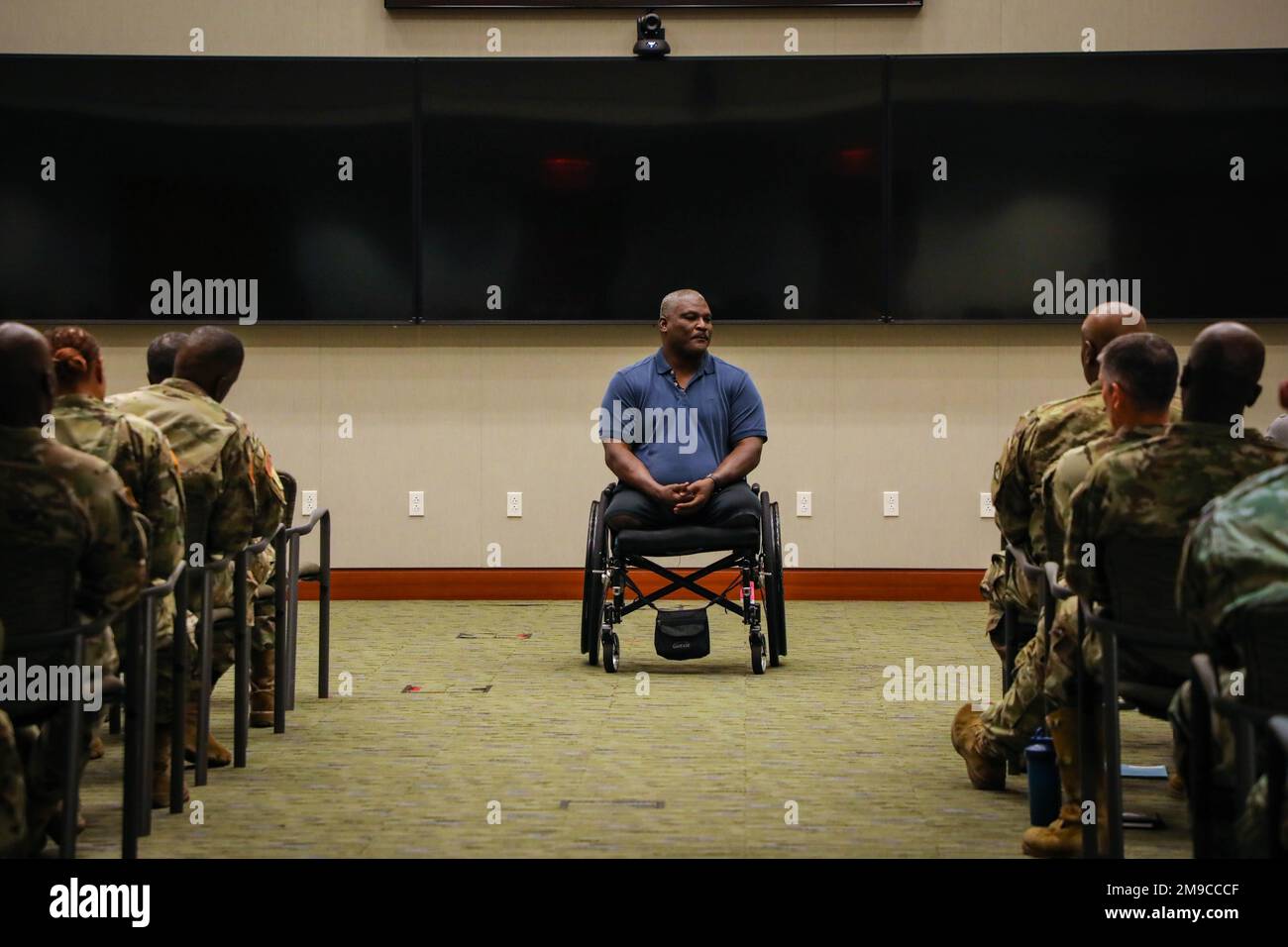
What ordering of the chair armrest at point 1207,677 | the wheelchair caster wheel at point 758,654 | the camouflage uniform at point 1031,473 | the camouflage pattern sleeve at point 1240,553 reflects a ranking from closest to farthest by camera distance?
the camouflage pattern sleeve at point 1240,553, the chair armrest at point 1207,677, the camouflage uniform at point 1031,473, the wheelchair caster wheel at point 758,654

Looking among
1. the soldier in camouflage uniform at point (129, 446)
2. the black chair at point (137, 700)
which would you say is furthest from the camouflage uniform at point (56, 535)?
the soldier in camouflage uniform at point (129, 446)

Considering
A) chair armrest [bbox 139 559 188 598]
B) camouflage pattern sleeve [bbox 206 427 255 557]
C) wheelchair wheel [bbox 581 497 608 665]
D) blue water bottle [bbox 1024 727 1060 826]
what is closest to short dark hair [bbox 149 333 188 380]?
camouflage pattern sleeve [bbox 206 427 255 557]

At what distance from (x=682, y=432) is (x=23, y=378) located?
3469mm

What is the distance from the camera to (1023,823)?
363 centimetres

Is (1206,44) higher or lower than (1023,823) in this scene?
higher

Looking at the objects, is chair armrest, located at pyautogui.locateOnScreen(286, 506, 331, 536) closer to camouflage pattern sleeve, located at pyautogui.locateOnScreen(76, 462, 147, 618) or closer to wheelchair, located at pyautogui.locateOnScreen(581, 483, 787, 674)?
wheelchair, located at pyautogui.locateOnScreen(581, 483, 787, 674)

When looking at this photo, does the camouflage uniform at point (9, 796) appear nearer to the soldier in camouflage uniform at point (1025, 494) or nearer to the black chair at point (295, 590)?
the black chair at point (295, 590)

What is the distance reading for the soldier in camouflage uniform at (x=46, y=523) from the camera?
2.79 metres

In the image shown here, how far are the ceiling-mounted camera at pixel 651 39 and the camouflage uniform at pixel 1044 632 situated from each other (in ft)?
14.5

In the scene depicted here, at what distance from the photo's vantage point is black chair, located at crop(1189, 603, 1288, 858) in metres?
2.16

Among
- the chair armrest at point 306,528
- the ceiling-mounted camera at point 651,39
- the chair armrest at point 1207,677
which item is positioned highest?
the ceiling-mounted camera at point 651,39
